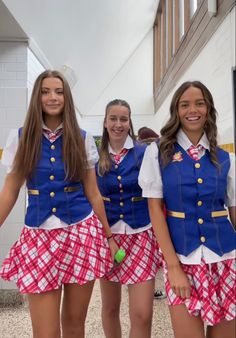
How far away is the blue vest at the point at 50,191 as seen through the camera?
1.30m

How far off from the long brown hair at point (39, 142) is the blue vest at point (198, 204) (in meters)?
0.37

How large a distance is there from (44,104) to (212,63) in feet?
→ 6.82

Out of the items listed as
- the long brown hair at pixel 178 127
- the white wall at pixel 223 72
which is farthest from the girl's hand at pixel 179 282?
the white wall at pixel 223 72

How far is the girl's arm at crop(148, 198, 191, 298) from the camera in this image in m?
1.14

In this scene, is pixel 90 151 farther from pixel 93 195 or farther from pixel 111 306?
pixel 111 306

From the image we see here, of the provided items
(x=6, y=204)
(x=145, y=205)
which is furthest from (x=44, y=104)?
(x=145, y=205)

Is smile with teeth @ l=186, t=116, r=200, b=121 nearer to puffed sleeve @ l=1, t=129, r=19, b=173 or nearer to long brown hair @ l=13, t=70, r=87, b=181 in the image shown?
long brown hair @ l=13, t=70, r=87, b=181

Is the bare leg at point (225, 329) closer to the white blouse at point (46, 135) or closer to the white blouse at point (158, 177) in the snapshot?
the white blouse at point (158, 177)

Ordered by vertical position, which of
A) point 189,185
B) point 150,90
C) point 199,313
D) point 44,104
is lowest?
point 199,313

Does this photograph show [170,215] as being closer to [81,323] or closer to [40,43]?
[81,323]

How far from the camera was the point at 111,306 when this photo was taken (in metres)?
1.72

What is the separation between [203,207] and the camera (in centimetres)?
114

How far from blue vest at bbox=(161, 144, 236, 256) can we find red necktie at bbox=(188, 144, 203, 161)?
0.05 feet

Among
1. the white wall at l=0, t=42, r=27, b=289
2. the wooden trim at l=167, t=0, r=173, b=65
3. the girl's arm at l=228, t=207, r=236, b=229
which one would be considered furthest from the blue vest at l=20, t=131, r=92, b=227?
the wooden trim at l=167, t=0, r=173, b=65
